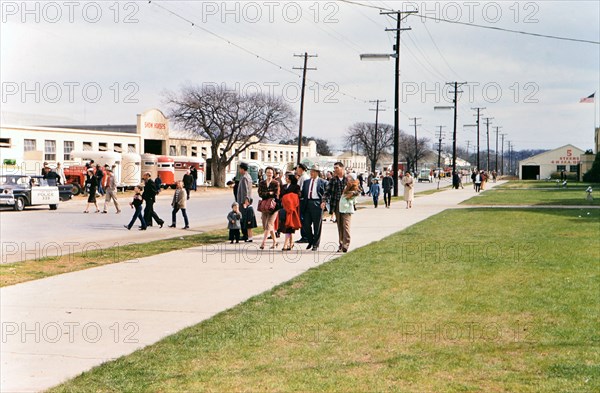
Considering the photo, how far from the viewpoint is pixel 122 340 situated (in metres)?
7.60

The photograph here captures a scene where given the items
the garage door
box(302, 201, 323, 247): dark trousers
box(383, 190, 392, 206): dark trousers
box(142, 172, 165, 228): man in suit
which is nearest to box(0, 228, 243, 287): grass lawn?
box(302, 201, 323, 247): dark trousers

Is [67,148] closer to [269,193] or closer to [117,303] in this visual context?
[269,193]

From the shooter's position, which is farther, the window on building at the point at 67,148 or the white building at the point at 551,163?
the white building at the point at 551,163

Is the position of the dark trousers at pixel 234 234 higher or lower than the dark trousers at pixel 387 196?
lower

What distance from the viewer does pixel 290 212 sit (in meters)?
15.8

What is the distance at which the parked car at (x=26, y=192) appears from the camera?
95.6 feet

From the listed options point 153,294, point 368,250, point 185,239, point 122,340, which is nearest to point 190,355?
point 122,340

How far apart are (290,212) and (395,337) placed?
27.2ft

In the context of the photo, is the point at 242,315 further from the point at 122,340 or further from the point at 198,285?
the point at 198,285

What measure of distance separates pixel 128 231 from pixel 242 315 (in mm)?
13473

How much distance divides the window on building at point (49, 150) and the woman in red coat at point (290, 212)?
168 feet

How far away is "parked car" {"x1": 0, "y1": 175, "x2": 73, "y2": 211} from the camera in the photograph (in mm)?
29141

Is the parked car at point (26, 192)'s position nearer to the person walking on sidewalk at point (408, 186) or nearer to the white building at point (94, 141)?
A: the person walking on sidewalk at point (408, 186)

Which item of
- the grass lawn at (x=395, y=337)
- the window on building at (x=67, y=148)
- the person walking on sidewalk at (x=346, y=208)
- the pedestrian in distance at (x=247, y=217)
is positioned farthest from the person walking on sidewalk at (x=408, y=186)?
the window on building at (x=67, y=148)
